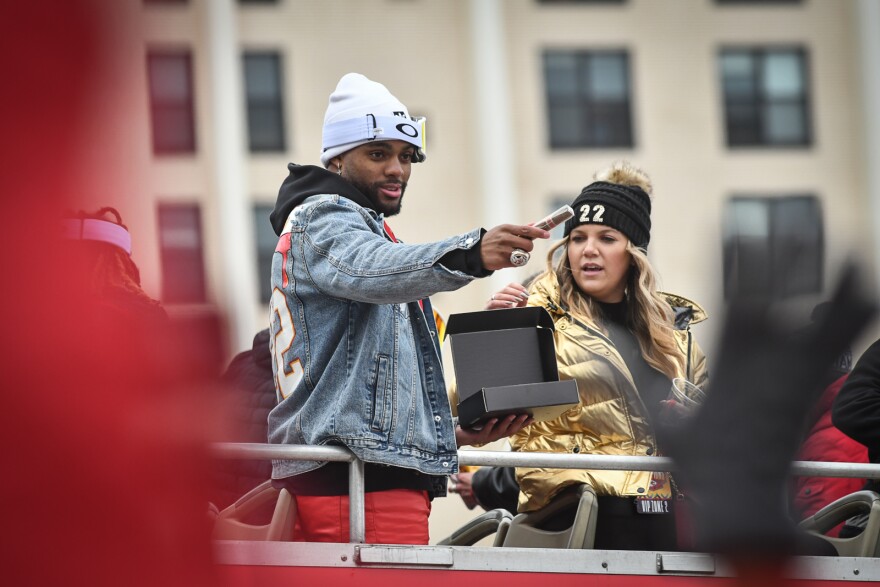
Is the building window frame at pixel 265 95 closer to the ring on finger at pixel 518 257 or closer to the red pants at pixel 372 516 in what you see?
the red pants at pixel 372 516

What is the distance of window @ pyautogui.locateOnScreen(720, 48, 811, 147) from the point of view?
26.1 meters

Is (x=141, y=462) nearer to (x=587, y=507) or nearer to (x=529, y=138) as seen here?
(x=587, y=507)

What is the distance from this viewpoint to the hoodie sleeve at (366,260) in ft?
12.7

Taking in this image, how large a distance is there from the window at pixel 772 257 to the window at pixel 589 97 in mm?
24118

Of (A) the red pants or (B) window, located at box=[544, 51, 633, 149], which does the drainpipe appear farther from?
(A) the red pants

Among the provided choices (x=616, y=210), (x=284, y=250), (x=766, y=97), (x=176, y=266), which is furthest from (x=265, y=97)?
(x=176, y=266)

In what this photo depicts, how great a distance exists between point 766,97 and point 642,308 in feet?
72.2

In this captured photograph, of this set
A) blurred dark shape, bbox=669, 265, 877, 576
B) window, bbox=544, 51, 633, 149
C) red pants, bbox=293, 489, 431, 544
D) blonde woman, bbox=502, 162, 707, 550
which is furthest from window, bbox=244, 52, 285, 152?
blurred dark shape, bbox=669, 265, 877, 576

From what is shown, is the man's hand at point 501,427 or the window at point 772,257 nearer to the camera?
the window at point 772,257

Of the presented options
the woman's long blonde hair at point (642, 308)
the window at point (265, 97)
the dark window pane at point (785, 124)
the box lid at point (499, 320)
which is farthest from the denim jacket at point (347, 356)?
the dark window pane at point (785, 124)

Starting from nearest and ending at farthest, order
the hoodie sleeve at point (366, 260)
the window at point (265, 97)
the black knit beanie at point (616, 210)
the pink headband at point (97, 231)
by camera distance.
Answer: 1. the pink headband at point (97, 231)
2. the hoodie sleeve at point (366, 260)
3. the black knit beanie at point (616, 210)
4. the window at point (265, 97)

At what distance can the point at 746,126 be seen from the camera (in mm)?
26141

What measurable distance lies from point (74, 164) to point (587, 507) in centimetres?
342

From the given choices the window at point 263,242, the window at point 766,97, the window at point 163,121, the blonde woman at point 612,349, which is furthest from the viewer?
the window at point 766,97
